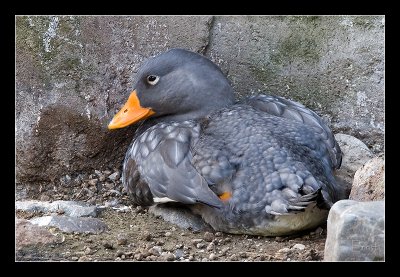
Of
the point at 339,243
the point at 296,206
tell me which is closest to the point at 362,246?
the point at 339,243

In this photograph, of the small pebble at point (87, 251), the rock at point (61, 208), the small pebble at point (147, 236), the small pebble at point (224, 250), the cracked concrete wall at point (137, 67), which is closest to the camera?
the small pebble at point (87, 251)

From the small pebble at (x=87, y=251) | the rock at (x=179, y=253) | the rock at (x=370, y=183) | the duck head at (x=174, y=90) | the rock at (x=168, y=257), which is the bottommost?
the rock at (x=179, y=253)

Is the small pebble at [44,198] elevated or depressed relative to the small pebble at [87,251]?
elevated

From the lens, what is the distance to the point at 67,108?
5.73 meters

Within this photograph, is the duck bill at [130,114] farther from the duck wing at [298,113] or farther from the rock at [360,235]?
the rock at [360,235]

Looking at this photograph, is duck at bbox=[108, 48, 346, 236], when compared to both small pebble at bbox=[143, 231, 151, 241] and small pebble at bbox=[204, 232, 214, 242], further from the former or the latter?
small pebble at bbox=[143, 231, 151, 241]

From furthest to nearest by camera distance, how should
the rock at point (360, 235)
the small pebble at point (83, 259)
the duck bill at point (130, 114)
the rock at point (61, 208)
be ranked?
the duck bill at point (130, 114)
the rock at point (61, 208)
the small pebble at point (83, 259)
the rock at point (360, 235)

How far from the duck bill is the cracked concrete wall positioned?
0.94ft

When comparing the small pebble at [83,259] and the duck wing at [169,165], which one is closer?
the small pebble at [83,259]

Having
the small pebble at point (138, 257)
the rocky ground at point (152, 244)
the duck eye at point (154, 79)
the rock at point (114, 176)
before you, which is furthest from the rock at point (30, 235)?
the duck eye at point (154, 79)

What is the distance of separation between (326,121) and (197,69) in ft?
3.56

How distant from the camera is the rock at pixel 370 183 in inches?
191

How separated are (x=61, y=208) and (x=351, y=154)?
2047 mm

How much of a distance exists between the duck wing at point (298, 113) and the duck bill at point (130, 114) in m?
0.71
